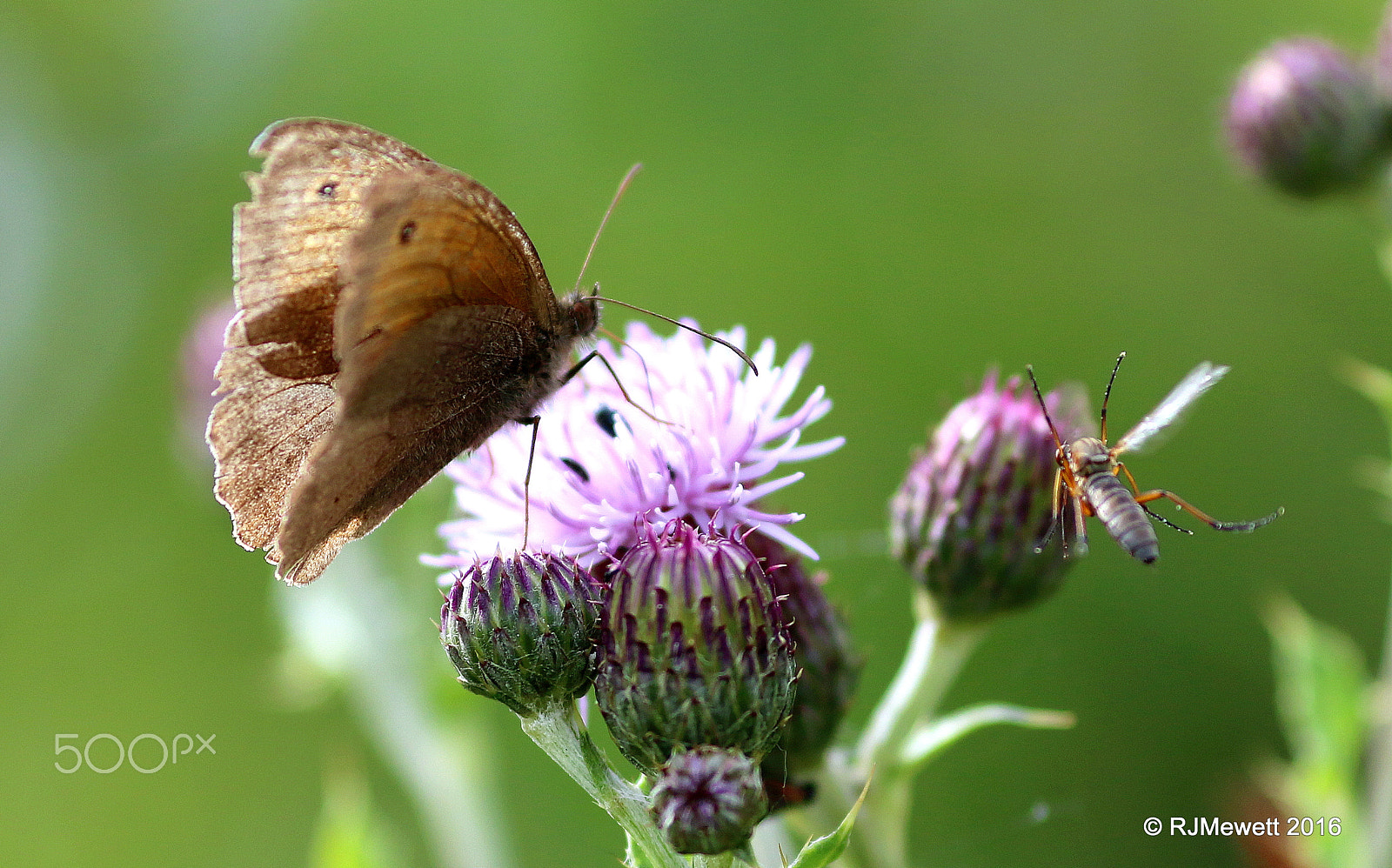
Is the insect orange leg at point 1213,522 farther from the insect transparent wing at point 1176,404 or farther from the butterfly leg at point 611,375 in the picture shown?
the butterfly leg at point 611,375

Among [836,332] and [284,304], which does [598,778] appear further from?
[836,332]

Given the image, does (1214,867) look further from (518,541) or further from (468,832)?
(518,541)

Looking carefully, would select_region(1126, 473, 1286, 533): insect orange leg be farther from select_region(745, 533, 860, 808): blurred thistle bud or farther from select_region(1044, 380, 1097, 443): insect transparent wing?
select_region(745, 533, 860, 808): blurred thistle bud

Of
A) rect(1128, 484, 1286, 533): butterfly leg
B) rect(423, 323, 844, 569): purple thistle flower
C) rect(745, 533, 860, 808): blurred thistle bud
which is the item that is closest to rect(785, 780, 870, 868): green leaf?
rect(745, 533, 860, 808): blurred thistle bud

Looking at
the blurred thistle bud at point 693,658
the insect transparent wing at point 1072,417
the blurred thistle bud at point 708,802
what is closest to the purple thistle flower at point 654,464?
the blurred thistle bud at point 693,658

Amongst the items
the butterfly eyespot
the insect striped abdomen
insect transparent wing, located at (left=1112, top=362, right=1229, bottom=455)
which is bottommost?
the butterfly eyespot

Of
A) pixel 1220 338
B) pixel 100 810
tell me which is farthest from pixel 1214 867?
pixel 100 810

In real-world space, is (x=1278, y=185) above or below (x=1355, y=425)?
above
